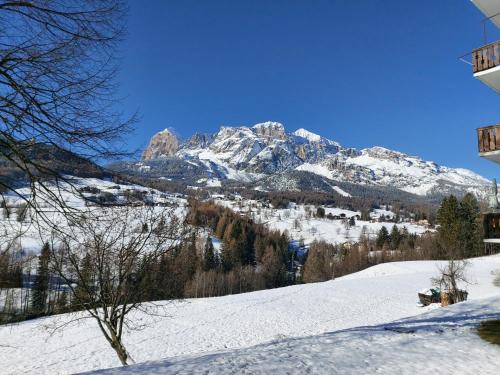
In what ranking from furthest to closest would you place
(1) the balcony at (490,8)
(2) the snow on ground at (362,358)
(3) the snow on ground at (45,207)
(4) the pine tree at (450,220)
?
1. (4) the pine tree at (450,220)
2. (1) the balcony at (490,8)
3. (2) the snow on ground at (362,358)
4. (3) the snow on ground at (45,207)

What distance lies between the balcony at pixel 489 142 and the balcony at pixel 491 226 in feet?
7.37

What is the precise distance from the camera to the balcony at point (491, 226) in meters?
11.8

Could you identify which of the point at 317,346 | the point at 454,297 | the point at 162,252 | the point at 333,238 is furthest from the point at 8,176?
the point at 333,238

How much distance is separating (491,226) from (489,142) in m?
3.18

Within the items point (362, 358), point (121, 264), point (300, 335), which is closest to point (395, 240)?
point (300, 335)

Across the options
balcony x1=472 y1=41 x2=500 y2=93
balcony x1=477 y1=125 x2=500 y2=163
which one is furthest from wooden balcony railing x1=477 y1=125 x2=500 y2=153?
balcony x1=472 y1=41 x2=500 y2=93

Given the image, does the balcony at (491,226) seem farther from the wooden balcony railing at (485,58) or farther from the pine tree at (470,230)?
the pine tree at (470,230)

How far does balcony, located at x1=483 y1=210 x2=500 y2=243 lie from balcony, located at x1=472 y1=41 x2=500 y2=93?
436cm

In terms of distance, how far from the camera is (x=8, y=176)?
4547 mm

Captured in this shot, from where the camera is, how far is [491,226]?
39.1 feet

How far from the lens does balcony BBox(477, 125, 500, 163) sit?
10297mm

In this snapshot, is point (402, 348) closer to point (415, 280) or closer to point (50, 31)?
point (50, 31)

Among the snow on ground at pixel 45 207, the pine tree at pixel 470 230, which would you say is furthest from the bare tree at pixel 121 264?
the pine tree at pixel 470 230

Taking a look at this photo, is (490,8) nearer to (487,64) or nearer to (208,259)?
(487,64)
